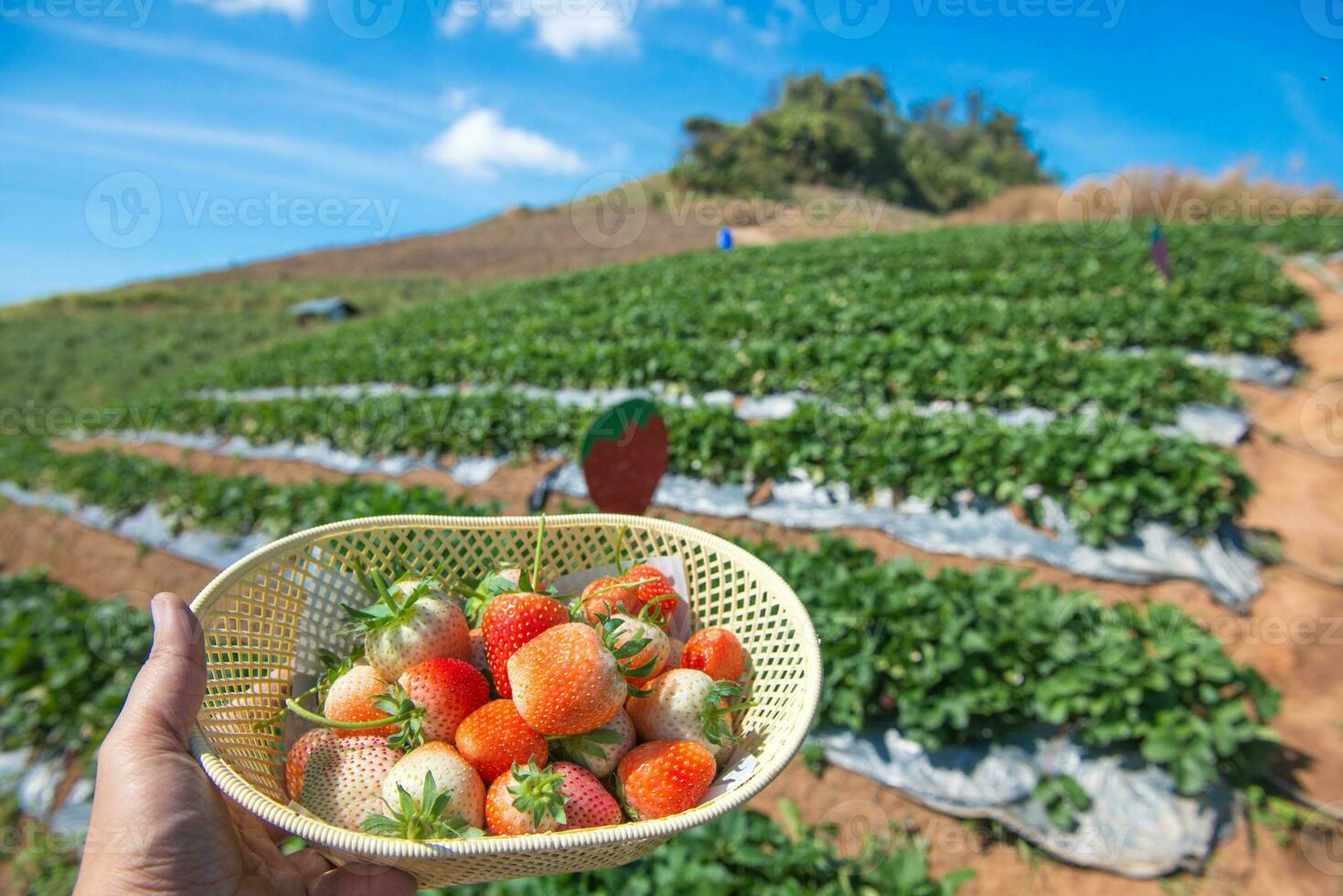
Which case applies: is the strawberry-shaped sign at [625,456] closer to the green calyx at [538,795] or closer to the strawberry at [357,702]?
the strawberry at [357,702]

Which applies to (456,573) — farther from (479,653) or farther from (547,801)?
(547,801)

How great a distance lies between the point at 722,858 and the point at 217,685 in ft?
5.37

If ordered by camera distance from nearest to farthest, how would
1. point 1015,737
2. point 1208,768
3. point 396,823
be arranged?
point 396,823 < point 1208,768 < point 1015,737

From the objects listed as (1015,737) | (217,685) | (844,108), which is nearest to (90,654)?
(217,685)

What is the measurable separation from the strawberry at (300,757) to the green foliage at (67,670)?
3070mm

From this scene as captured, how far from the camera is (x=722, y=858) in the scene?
2.36 meters

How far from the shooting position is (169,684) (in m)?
1.25

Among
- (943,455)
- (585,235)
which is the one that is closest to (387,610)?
(943,455)

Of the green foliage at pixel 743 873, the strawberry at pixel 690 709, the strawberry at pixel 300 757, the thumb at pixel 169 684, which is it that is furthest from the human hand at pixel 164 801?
the green foliage at pixel 743 873

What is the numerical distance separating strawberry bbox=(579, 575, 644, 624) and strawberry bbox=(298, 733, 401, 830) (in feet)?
1.53

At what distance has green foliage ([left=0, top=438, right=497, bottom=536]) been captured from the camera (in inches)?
177

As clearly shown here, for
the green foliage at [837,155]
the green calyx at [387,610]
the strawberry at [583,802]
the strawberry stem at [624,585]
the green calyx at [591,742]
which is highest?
the green foliage at [837,155]

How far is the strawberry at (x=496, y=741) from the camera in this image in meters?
1.32

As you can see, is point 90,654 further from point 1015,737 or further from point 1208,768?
point 1208,768
